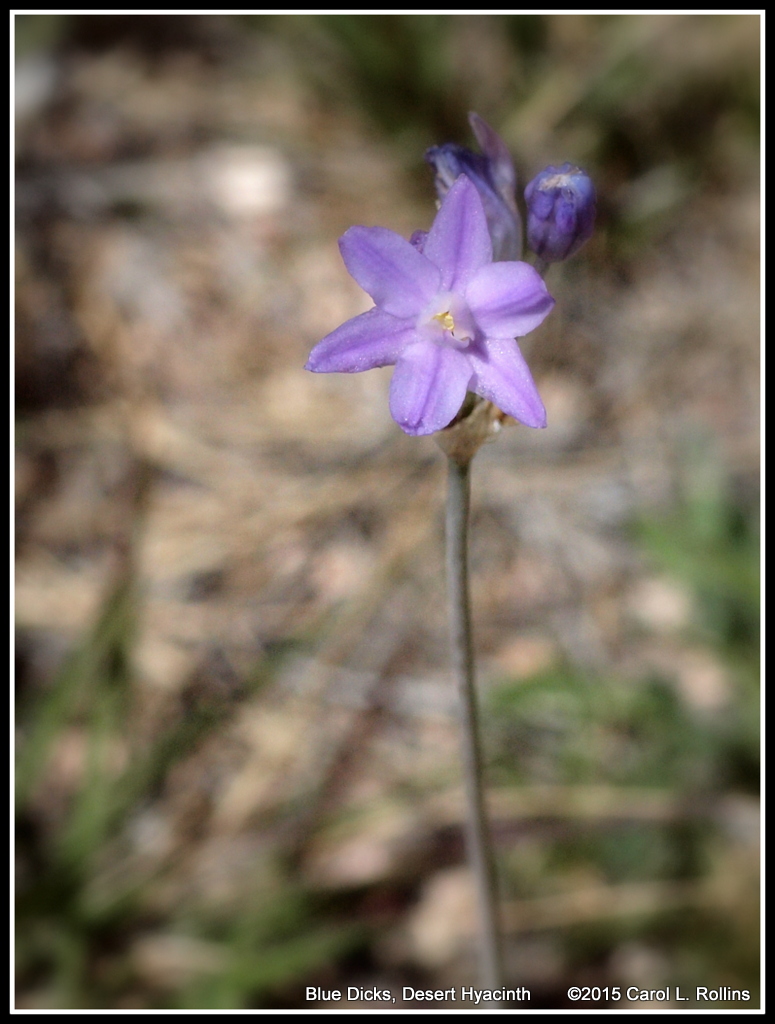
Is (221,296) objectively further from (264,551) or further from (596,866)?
(596,866)

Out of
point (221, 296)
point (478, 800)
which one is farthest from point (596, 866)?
point (221, 296)

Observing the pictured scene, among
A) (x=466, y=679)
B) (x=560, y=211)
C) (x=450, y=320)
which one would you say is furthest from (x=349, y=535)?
(x=560, y=211)

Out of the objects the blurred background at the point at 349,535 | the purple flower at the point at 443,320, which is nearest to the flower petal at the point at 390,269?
the purple flower at the point at 443,320

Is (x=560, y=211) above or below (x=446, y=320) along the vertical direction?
above

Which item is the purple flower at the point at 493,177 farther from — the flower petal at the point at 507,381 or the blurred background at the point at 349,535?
the blurred background at the point at 349,535

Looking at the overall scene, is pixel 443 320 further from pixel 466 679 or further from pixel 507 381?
pixel 466 679

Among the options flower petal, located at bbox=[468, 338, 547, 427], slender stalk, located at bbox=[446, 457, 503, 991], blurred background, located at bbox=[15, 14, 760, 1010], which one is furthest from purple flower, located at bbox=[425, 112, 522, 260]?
blurred background, located at bbox=[15, 14, 760, 1010]

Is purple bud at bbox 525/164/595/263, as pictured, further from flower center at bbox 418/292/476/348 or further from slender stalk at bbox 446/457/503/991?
slender stalk at bbox 446/457/503/991
